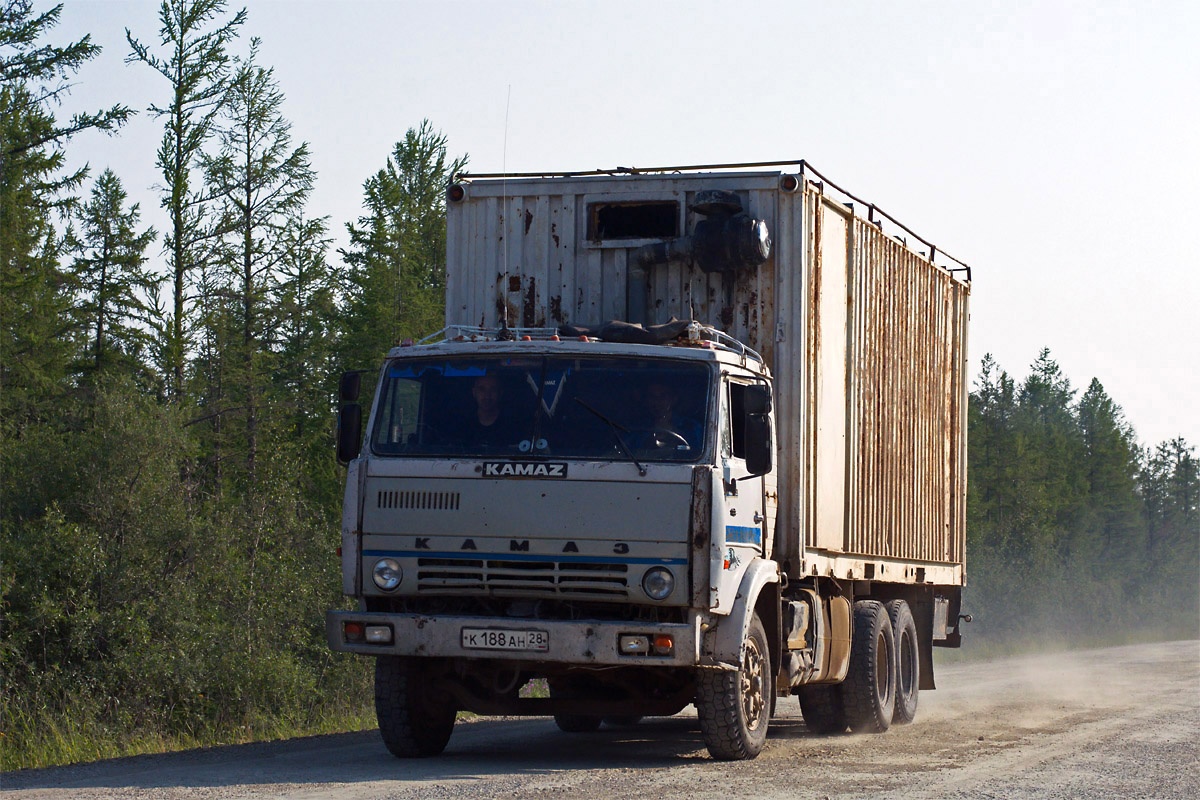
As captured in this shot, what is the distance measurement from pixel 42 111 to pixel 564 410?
18.3m

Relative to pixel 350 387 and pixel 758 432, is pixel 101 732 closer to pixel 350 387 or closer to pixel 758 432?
pixel 350 387

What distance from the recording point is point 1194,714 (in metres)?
13.9

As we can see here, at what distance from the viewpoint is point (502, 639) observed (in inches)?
338

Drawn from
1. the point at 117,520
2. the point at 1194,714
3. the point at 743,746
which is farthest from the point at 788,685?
the point at 117,520

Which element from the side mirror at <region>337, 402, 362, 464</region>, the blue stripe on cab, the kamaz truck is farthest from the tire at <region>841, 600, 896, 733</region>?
the side mirror at <region>337, 402, 362, 464</region>

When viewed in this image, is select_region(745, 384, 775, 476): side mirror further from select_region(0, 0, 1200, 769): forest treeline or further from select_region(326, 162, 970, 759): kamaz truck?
select_region(0, 0, 1200, 769): forest treeline

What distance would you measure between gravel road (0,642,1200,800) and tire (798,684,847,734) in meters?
0.25

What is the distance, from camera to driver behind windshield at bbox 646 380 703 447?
8812 mm

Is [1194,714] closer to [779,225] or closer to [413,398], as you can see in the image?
[779,225]

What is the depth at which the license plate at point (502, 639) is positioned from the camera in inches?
336

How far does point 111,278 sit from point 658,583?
2842 cm

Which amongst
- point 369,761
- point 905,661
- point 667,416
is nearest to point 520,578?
point 667,416

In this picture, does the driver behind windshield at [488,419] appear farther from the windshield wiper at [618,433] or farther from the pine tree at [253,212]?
the pine tree at [253,212]

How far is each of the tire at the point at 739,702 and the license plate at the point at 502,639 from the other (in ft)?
3.70
